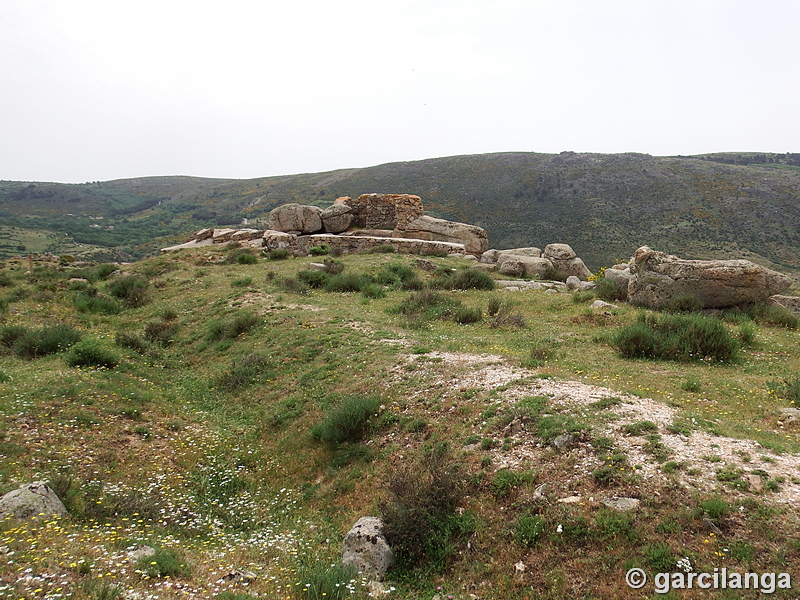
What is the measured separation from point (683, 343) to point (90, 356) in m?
12.3

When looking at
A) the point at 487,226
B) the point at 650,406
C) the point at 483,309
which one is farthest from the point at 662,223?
the point at 650,406

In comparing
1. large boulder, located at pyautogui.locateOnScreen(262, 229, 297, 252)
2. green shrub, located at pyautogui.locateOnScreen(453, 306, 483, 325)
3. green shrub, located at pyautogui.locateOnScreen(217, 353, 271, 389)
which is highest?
large boulder, located at pyautogui.locateOnScreen(262, 229, 297, 252)

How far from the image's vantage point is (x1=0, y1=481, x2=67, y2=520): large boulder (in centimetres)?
465

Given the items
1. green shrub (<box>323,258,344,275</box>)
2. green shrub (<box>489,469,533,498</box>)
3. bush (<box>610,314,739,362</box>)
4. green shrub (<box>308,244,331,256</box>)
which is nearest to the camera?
green shrub (<box>489,469,533,498</box>)

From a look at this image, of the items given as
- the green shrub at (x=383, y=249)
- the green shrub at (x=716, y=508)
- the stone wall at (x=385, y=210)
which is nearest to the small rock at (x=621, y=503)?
the green shrub at (x=716, y=508)

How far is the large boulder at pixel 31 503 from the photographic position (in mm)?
4652

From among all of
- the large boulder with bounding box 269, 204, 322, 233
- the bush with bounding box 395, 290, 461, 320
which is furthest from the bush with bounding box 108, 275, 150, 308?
the large boulder with bounding box 269, 204, 322, 233

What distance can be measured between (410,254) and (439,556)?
20.9 m

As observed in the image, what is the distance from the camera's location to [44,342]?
10.8 meters

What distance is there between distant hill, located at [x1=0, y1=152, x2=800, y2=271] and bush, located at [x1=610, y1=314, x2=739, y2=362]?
2938 cm

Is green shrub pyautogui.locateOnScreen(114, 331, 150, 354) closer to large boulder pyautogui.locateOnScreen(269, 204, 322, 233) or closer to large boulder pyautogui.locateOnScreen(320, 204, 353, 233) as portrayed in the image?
large boulder pyautogui.locateOnScreen(269, 204, 322, 233)

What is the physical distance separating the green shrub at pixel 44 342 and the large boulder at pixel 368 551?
30.9 feet

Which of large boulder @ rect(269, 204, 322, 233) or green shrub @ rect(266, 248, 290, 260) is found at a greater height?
large boulder @ rect(269, 204, 322, 233)

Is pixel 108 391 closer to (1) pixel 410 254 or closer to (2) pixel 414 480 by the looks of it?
(2) pixel 414 480
